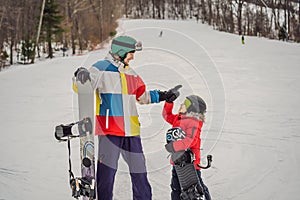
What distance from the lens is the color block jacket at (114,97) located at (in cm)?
242

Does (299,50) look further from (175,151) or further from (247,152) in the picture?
(175,151)

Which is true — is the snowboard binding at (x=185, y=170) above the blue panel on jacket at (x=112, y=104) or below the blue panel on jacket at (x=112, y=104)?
below

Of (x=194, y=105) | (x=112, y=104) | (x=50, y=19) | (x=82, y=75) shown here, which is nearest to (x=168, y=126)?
(x=194, y=105)

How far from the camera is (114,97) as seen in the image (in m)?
2.43

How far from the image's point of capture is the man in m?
2.43

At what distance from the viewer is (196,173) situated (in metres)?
2.53

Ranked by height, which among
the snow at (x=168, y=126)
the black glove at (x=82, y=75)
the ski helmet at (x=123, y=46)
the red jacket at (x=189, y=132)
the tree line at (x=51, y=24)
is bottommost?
the snow at (x=168, y=126)

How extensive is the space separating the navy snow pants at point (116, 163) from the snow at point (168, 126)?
53cm

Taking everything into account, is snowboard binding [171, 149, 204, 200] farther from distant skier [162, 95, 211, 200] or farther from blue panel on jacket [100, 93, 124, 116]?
blue panel on jacket [100, 93, 124, 116]

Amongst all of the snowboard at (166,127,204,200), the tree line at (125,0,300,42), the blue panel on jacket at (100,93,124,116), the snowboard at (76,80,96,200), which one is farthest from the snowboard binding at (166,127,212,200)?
the tree line at (125,0,300,42)

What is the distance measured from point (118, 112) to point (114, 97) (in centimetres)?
11

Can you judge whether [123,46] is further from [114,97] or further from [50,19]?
[50,19]

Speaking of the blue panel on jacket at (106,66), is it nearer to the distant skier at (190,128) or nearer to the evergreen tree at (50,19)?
the distant skier at (190,128)

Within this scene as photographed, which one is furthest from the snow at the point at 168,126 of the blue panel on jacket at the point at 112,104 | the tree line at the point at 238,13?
the tree line at the point at 238,13
